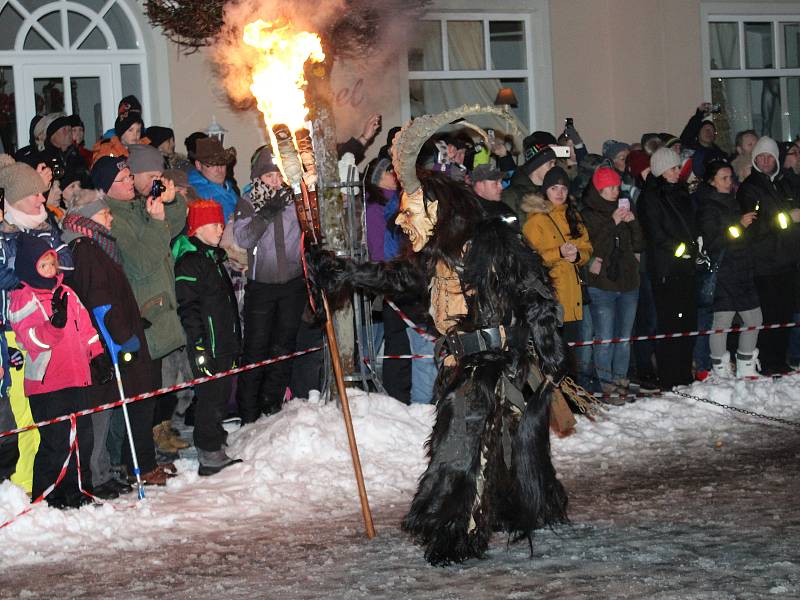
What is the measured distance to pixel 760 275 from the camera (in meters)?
12.3

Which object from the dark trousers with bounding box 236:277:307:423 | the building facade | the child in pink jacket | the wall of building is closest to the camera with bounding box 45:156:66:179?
the child in pink jacket

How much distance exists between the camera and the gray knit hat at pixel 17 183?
8.16m

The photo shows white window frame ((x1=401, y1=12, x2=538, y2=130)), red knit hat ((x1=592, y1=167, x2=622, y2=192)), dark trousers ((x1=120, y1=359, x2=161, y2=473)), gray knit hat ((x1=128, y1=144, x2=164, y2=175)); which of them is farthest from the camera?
white window frame ((x1=401, y1=12, x2=538, y2=130))

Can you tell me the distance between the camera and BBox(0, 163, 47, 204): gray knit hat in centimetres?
816

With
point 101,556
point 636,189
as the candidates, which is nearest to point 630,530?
point 101,556

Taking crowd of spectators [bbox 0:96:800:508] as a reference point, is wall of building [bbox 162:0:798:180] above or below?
above

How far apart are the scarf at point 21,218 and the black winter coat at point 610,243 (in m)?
5.04

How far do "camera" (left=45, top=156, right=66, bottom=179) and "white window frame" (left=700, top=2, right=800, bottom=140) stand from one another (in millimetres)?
10397

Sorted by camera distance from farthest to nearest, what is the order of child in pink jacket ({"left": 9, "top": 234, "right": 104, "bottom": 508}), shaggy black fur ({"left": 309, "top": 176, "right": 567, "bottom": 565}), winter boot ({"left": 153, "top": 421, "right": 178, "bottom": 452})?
winter boot ({"left": 153, "top": 421, "right": 178, "bottom": 452}) → child in pink jacket ({"left": 9, "top": 234, "right": 104, "bottom": 508}) → shaggy black fur ({"left": 309, "top": 176, "right": 567, "bottom": 565})

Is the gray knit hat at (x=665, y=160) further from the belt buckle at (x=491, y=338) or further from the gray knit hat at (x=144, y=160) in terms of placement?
the belt buckle at (x=491, y=338)

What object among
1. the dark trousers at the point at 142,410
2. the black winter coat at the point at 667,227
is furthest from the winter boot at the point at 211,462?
the black winter coat at the point at 667,227

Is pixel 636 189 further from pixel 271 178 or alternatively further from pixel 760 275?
pixel 271 178

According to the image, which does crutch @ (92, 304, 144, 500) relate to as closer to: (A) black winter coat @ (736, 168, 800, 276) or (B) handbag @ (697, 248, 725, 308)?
(B) handbag @ (697, 248, 725, 308)

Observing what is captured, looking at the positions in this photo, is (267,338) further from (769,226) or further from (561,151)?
(769,226)
